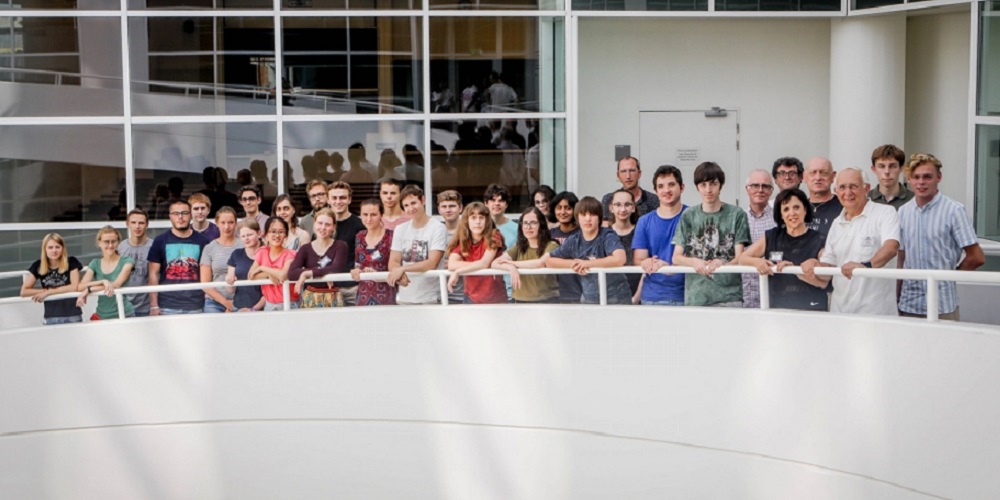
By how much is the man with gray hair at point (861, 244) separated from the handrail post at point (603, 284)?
1722 millimetres

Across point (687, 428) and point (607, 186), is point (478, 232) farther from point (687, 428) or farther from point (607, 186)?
point (607, 186)

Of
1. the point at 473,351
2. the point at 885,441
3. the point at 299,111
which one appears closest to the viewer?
the point at 885,441

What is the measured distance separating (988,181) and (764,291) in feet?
18.5

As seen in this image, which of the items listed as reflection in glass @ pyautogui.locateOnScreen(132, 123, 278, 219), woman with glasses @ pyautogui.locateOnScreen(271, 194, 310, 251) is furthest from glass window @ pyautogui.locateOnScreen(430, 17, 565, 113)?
woman with glasses @ pyautogui.locateOnScreen(271, 194, 310, 251)

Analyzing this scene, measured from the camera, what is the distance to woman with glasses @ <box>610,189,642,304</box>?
1029 cm

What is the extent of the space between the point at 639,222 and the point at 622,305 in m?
0.67

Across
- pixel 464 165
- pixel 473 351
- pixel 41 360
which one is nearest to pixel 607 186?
pixel 464 165

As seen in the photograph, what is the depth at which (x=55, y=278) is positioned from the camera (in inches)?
472

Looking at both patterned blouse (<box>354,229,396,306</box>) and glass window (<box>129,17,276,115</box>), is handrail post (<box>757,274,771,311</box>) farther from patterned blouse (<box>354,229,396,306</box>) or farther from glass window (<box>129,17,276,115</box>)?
glass window (<box>129,17,276,115</box>)

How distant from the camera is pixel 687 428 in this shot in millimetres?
10070

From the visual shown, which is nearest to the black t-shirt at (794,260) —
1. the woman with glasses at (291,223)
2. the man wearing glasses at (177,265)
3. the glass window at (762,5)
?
the woman with glasses at (291,223)

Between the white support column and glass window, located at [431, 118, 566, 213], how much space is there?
339 centimetres

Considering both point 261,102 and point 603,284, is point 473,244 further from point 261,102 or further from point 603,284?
point 261,102

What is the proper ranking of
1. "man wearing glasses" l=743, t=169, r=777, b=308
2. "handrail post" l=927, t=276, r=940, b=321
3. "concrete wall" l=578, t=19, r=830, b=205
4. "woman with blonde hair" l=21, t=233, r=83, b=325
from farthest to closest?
"concrete wall" l=578, t=19, r=830, b=205, "woman with blonde hair" l=21, t=233, r=83, b=325, "man wearing glasses" l=743, t=169, r=777, b=308, "handrail post" l=927, t=276, r=940, b=321
